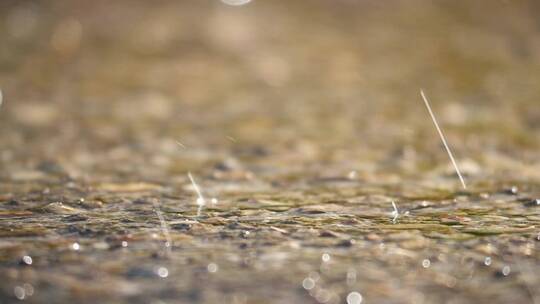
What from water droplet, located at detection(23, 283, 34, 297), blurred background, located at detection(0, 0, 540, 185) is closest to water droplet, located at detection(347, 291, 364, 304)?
water droplet, located at detection(23, 283, 34, 297)

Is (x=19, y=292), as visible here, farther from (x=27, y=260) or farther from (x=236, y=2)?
(x=236, y=2)

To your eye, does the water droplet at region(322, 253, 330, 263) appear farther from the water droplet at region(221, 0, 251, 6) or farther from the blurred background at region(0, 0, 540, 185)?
the water droplet at region(221, 0, 251, 6)

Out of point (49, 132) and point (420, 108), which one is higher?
point (420, 108)

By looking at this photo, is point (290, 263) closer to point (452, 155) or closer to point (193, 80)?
point (452, 155)

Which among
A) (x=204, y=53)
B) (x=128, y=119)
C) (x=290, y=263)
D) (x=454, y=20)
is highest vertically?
(x=454, y=20)

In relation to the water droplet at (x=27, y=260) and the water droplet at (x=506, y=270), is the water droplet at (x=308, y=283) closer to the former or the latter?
the water droplet at (x=506, y=270)

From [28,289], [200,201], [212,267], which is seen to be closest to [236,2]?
[200,201]

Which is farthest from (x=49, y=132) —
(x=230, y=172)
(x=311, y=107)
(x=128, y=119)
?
(x=311, y=107)

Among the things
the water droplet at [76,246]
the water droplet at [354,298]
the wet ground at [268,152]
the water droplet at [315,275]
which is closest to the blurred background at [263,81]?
the wet ground at [268,152]
